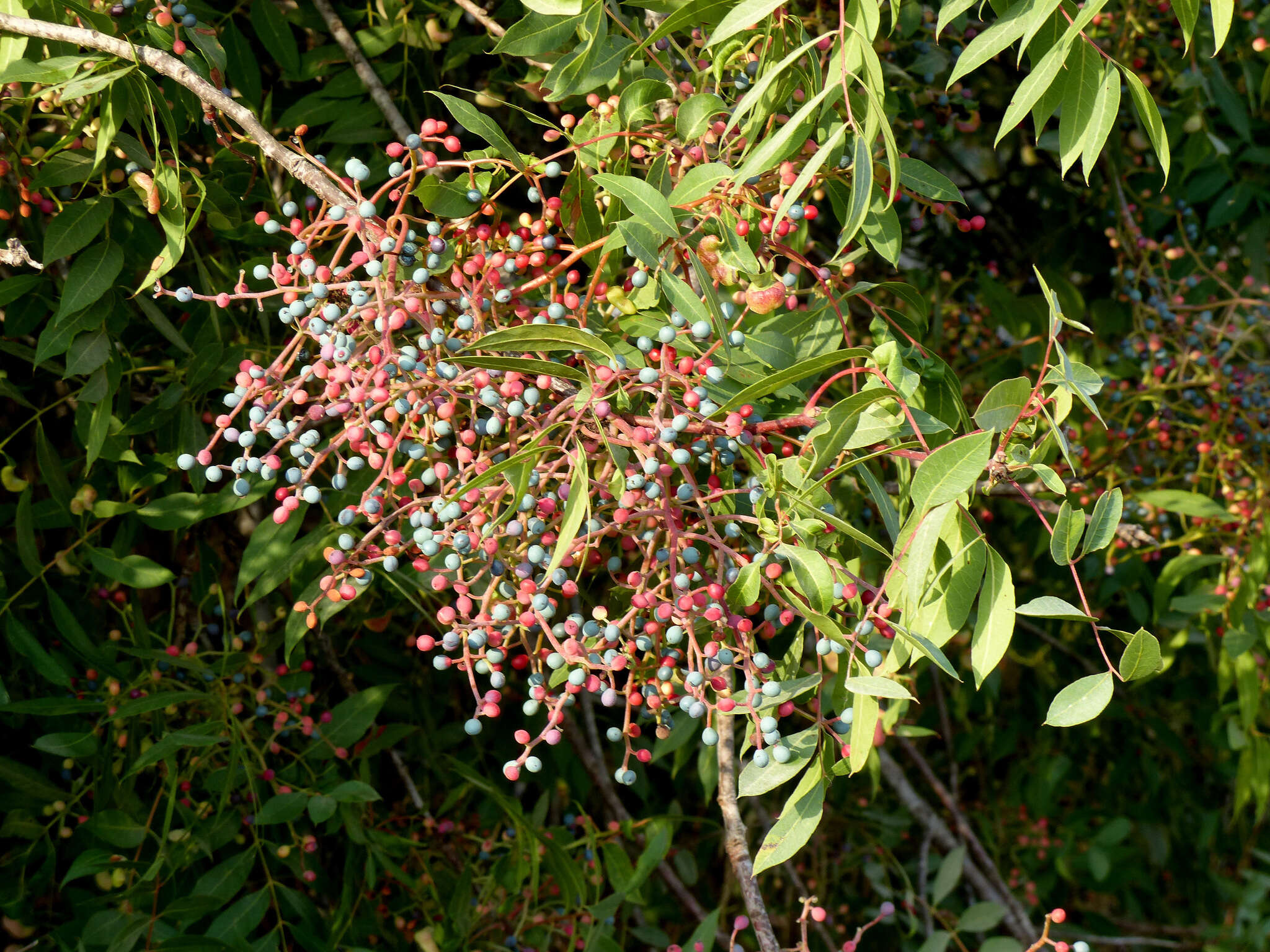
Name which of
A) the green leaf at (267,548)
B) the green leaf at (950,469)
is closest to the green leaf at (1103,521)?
the green leaf at (950,469)

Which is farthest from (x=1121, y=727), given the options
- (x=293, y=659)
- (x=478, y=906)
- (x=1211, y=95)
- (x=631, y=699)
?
(x=631, y=699)

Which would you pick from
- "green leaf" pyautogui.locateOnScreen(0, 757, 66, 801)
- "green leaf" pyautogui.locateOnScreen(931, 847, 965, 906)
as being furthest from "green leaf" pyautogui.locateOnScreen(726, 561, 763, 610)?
"green leaf" pyautogui.locateOnScreen(931, 847, 965, 906)

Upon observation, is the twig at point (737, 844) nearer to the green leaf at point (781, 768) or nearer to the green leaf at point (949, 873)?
the green leaf at point (781, 768)

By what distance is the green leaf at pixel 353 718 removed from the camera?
150 centimetres

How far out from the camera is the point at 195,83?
93 centimetres

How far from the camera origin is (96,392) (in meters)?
1.28

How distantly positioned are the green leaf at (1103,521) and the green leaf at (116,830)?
1127mm

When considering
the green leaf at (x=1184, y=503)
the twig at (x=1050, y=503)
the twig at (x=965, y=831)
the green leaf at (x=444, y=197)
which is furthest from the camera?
the twig at (x=965, y=831)

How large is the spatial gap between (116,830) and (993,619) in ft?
3.60

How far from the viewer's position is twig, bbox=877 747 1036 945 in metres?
2.04

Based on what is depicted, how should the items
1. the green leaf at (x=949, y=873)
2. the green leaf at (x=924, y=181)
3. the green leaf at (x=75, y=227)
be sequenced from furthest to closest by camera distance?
1. the green leaf at (x=949, y=873)
2. the green leaf at (x=75, y=227)
3. the green leaf at (x=924, y=181)

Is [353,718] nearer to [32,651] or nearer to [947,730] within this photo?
[32,651]

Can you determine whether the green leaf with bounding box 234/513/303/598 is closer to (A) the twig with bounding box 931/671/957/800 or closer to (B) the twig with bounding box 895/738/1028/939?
(B) the twig with bounding box 895/738/1028/939

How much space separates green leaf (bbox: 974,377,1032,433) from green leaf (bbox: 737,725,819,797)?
26 cm
